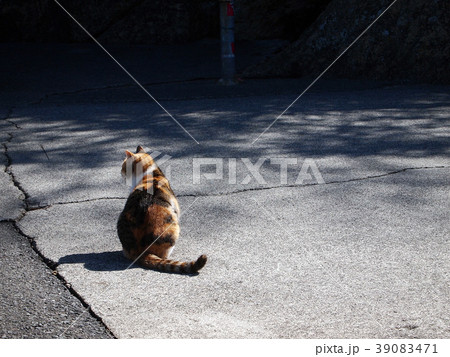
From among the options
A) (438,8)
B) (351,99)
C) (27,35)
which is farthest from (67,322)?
(27,35)

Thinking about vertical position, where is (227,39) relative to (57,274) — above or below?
above

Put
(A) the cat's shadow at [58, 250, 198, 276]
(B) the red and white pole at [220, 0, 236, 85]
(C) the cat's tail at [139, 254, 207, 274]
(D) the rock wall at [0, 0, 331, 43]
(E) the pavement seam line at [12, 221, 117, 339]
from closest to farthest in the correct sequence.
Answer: (E) the pavement seam line at [12, 221, 117, 339] → (C) the cat's tail at [139, 254, 207, 274] → (A) the cat's shadow at [58, 250, 198, 276] → (B) the red and white pole at [220, 0, 236, 85] → (D) the rock wall at [0, 0, 331, 43]

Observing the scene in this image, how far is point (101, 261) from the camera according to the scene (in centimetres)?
288

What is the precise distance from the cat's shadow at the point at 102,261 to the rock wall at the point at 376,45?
648cm

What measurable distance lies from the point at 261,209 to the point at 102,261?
44.5 inches

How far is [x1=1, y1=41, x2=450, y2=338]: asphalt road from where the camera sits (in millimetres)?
2375

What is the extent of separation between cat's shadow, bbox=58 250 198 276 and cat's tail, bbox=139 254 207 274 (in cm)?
4

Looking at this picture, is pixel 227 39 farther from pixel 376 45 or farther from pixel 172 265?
pixel 172 265

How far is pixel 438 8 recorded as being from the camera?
844cm

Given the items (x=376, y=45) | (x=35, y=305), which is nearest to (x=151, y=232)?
(x=35, y=305)

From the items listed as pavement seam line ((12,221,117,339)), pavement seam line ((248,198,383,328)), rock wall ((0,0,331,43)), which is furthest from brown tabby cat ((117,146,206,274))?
rock wall ((0,0,331,43))

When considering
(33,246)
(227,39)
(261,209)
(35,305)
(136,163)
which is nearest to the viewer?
(35,305)

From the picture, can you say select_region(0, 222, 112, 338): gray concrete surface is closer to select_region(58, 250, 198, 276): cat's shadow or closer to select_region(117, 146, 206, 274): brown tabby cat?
select_region(58, 250, 198, 276): cat's shadow

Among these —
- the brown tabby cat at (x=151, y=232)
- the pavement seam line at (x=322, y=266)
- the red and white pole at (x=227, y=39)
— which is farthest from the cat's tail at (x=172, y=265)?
the red and white pole at (x=227, y=39)
